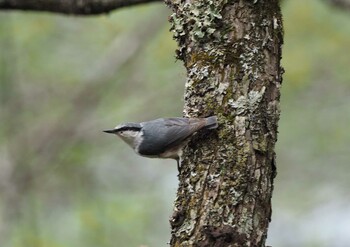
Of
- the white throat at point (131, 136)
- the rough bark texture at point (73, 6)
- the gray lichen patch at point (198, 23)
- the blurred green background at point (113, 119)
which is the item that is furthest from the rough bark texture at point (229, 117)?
the blurred green background at point (113, 119)

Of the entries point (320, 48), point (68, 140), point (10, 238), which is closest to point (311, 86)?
point (320, 48)

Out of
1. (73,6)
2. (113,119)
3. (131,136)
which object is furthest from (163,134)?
(113,119)

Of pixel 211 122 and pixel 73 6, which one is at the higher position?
pixel 73 6

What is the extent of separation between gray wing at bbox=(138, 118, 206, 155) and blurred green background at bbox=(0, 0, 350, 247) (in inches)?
148

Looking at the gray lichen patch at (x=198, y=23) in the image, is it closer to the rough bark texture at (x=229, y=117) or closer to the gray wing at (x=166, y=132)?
the rough bark texture at (x=229, y=117)

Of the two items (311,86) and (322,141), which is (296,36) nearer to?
(311,86)

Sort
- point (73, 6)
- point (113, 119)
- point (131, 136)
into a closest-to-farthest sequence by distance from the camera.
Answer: point (131, 136)
point (73, 6)
point (113, 119)

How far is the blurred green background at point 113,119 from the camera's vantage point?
278 inches

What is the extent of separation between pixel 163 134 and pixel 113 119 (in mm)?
4803

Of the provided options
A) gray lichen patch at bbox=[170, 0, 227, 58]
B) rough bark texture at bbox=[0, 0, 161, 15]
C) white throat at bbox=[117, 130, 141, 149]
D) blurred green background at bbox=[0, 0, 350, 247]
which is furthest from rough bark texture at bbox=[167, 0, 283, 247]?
blurred green background at bbox=[0, 0, 350, 247]

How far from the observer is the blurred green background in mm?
7051

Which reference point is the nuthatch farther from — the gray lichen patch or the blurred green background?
the blurred green background

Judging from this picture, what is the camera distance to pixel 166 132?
2910 mm

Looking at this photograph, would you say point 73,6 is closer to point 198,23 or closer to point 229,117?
point 198,23
